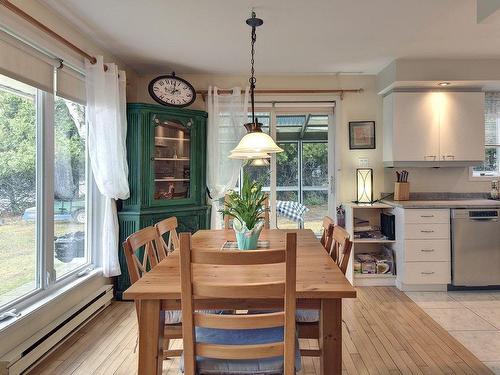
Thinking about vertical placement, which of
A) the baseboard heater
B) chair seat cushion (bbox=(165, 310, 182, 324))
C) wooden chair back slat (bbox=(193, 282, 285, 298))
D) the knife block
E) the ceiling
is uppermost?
the ceiling

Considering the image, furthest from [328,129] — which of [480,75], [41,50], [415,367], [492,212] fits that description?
[41,50]

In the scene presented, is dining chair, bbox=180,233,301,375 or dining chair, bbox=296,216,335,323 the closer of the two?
dining chair, bbox=180,233,301,375

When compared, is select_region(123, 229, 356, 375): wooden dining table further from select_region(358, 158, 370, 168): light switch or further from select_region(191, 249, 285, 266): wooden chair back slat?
select_region(358, 158, 370, 168): light switch

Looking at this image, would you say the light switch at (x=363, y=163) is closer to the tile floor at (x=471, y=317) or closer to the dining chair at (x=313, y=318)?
the tile floor at (x=471, y=317)

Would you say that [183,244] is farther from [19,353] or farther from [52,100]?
[52,100]

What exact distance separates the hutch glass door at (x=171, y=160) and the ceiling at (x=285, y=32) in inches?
28.8

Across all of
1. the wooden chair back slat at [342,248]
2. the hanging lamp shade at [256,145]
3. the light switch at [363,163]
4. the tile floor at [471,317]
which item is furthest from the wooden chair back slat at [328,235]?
the light switch at [363,163]

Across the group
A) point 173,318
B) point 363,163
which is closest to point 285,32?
point 363,163

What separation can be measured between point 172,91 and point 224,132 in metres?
0.73

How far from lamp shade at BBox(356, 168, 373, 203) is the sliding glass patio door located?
0.35m

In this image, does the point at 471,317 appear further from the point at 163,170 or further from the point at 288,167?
the point at 163,170

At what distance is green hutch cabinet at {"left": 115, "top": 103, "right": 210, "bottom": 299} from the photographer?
11.6 ft

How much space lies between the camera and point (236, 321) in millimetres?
1361

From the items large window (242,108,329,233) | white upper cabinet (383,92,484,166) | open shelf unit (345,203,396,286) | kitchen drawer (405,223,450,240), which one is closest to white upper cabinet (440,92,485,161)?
white upper cabinet (383,92,484,166)
